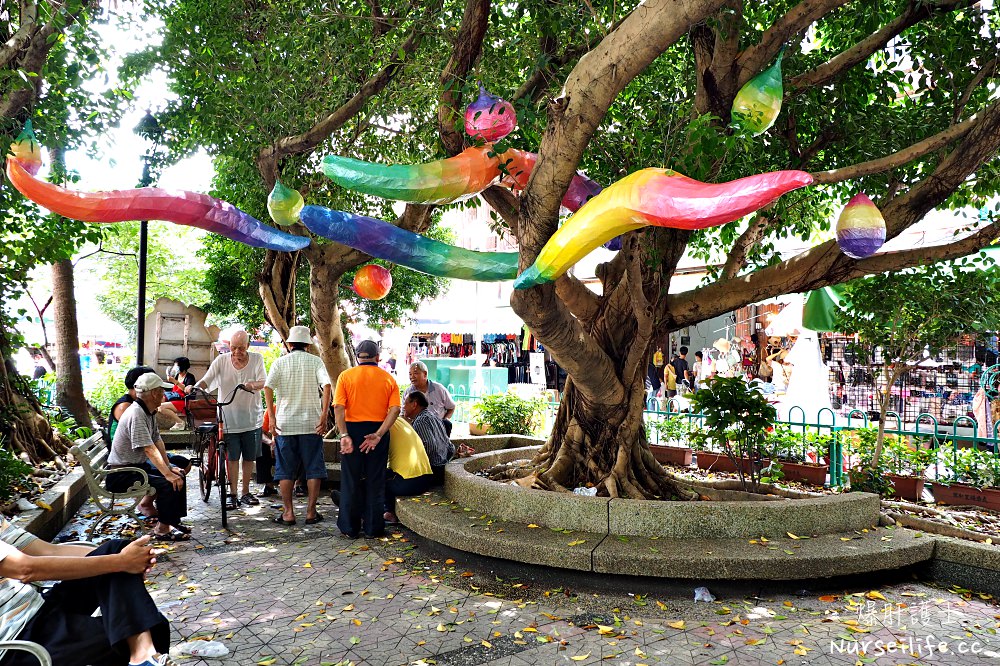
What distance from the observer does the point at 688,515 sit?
18.7ft

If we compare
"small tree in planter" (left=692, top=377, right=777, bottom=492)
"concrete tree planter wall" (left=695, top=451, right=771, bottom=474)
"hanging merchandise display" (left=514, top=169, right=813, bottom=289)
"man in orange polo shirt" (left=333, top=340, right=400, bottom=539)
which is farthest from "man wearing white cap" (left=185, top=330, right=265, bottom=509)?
"concrete tree planter wall" (left=695, top=451, right=771, bottom=474)

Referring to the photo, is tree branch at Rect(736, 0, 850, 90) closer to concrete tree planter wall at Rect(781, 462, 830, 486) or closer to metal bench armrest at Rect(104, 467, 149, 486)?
concrete tree planter wall at Rect(781, 462, 830, 486)

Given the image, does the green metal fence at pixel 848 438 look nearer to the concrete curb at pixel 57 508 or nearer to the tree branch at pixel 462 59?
the tree branch at pixel 462 59

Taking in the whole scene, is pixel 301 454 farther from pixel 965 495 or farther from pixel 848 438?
pixel 965 495

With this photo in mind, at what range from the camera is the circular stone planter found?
5.70 m

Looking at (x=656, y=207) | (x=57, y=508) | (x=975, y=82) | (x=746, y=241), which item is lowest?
(x=57, y=508)

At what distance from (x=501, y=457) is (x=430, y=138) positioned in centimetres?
379

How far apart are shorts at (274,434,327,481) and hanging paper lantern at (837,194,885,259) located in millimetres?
5184

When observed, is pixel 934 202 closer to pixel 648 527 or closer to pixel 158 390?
pixel 648 527

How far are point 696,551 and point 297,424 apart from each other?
4.07 meters

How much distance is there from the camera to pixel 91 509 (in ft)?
27.6

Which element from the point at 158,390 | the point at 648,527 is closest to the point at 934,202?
the point at 648,527

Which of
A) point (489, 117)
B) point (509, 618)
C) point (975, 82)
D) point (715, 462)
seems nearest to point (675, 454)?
point (715, 462)

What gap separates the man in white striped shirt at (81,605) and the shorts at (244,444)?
176 inches
